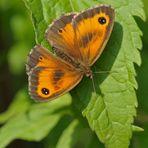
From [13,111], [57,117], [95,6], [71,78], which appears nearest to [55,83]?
[71,78]

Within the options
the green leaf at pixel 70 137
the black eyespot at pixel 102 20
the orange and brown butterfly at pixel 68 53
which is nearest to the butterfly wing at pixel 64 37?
the orange and brown butterfly at pixel 68 53

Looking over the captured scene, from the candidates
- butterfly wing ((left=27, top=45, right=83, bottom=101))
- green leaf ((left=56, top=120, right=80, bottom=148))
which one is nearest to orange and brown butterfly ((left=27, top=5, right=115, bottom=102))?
butterfly wing ((left=27, top=45, right=83, bottom=101))

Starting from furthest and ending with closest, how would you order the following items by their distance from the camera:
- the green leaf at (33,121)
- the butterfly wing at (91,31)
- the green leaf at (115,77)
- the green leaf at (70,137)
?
the green leaf at (33,121)
the green leaf at (70,137)
the butterfly wing at (91,31)
the green leaf at (115,77)

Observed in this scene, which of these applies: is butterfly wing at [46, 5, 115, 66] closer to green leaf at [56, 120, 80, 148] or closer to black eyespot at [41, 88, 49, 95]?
black eyespot at [41, 88, 49, 95]

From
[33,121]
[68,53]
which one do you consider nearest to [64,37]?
[68,53]

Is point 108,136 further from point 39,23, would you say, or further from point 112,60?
point 39,23

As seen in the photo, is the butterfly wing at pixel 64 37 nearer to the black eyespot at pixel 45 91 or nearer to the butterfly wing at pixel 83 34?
the butterfly wing at pixel 83 34
